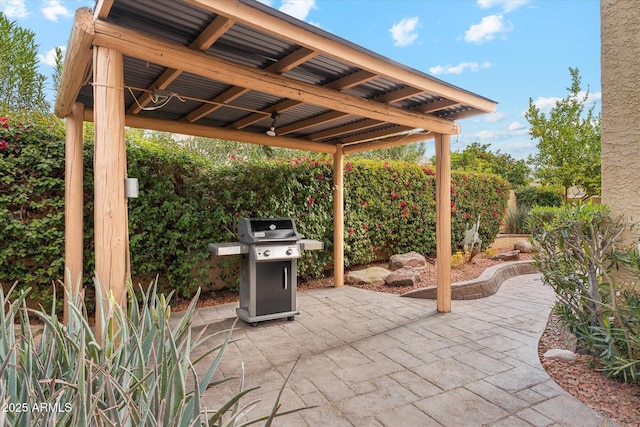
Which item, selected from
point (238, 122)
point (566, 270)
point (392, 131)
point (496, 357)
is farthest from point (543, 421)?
point (238, 122)

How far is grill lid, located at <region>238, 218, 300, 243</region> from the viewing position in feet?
14.1

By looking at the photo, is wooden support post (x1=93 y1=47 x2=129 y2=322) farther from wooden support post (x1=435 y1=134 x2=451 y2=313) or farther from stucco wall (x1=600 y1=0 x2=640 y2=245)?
stucco wall (x1=600 y1=0 x2=640 y2=245)

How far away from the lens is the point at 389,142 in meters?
5.75

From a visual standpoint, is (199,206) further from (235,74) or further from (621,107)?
(621,107)

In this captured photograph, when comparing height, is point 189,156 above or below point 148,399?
above

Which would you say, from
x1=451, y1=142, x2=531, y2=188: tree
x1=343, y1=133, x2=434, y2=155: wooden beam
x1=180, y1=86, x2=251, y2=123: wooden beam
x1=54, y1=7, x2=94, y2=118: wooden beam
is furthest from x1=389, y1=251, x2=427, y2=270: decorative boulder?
x1=451, y1=142, x2=531, y2=188: tree

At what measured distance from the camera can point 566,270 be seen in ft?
10.9

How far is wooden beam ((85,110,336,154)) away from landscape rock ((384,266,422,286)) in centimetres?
256

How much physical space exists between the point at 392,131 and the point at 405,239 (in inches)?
123

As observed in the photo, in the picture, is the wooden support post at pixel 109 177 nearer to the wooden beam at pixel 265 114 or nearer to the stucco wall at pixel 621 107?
the wooden beam at pixel 265 114

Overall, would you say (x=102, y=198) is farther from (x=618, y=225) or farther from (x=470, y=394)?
(x=618, y=225)

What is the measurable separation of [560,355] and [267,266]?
3.24 meters

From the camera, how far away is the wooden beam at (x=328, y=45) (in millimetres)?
2361

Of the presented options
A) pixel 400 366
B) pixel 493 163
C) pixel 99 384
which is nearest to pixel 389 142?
pixel 400 366
